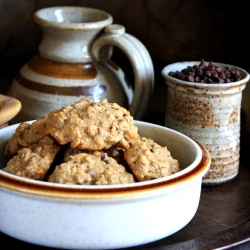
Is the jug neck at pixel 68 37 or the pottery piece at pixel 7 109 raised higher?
the jug neck at pixel 68 37

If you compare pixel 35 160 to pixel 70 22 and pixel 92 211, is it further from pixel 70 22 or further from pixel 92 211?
pixel 70 22

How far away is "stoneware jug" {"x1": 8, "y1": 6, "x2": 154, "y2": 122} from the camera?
3.07 ft

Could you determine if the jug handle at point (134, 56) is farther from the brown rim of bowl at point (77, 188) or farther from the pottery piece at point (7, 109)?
the brown rim of bowl at point (77, 188)

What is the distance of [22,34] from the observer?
1.16 metres

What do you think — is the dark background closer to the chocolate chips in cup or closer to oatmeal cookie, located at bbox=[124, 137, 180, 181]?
the chocolate chips in cup

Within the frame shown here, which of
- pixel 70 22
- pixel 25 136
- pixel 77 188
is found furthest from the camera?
pixel 70 22

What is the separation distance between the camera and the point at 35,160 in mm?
685

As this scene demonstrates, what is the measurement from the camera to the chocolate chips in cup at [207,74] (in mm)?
865

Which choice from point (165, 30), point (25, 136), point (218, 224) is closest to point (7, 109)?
point (25, 136)

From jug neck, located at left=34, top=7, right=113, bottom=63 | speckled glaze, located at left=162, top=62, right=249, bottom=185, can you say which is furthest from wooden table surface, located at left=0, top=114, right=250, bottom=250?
jug neck, located at left=34, top=7, right=113, bottom=63

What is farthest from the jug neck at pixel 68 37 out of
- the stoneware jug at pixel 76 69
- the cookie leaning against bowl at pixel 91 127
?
the cookie leaning against bowl at pixel 91 127

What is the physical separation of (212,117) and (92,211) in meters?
0.29

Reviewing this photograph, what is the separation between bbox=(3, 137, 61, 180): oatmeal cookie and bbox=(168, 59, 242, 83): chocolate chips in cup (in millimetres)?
249

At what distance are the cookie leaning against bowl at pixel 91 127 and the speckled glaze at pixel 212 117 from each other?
6.5 inches
